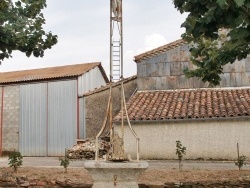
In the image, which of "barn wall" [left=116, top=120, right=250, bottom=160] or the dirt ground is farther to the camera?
"barn wall" [left=116, top=120, right=250, bottom=160]

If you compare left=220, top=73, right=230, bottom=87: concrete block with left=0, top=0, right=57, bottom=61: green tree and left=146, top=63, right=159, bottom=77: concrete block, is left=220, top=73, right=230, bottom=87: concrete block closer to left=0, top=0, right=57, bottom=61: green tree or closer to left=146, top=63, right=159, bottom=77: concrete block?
left=146, top=63, right=159, bottom=77: concrete block

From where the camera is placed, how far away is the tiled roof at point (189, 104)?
20156 mm

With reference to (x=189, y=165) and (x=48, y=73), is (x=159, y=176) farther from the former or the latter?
→ (x=48, y=73)

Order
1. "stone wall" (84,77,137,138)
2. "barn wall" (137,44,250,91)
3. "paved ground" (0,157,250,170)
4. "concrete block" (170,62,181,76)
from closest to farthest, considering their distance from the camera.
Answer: "paved ground" (0,157,250,170), "barn wall" (137,44,250,91), "concrete block" (170,62,181,76), "stone wall" (84,77,137,138)

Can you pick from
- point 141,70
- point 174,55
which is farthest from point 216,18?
point 141,70

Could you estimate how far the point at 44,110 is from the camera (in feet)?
84.3

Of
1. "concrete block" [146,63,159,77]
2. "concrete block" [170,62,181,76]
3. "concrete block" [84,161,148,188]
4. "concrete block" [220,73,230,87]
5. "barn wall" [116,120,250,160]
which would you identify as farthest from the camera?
"concrete block" [146,63,159,77]

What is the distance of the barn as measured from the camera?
24842 millimetres

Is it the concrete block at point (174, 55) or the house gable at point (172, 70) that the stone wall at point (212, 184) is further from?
the concrete block at point (174, 55)

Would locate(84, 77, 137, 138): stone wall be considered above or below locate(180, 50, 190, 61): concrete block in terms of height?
below

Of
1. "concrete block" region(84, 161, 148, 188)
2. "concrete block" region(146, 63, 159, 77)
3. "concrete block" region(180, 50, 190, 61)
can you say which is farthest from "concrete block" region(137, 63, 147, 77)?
"concrete block" region(84, 161, 148, 188)

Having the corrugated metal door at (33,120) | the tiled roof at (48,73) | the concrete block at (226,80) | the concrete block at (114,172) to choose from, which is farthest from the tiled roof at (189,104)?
the concrete block at (114,172)

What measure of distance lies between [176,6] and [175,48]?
16.6 meters

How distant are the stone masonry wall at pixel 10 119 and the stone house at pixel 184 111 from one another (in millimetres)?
7789
